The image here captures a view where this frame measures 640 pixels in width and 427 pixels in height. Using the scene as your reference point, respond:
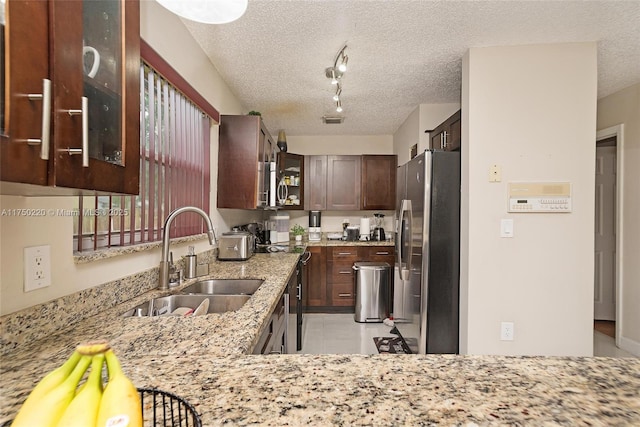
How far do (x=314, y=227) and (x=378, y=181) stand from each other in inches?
48.7

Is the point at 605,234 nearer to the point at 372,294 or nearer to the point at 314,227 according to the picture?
the point at 372,294

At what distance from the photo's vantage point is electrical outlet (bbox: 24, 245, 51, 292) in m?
0.92

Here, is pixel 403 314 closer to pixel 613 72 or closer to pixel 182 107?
pixel 182 107

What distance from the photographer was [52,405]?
1.21ft

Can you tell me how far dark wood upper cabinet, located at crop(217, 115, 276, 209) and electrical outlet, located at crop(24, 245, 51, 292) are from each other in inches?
69.4

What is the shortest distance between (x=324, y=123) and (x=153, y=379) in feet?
13.2

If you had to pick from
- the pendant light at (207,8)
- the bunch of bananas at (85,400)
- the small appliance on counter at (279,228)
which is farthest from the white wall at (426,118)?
the bunch of bananas at (85,400)

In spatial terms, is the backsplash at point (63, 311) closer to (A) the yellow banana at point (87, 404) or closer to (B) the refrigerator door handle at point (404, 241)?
(A) the yellow banana at point (87, 404)

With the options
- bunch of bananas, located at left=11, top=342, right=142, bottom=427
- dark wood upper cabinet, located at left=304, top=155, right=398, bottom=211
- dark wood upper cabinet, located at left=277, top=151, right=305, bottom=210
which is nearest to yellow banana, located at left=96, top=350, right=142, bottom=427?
bunch of bananas, located at left=11, top=342, right=142, bottom=427

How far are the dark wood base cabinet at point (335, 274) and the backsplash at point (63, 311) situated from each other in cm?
281

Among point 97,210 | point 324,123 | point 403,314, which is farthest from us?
point 324,123

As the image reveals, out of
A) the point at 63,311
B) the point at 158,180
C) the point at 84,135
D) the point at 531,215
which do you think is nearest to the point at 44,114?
the point at 84,135

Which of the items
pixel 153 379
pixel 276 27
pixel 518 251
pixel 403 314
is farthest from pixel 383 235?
pixel 153 379

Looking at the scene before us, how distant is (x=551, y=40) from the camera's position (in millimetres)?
2242
